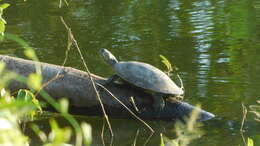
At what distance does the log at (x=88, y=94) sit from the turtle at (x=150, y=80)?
11 centimetres

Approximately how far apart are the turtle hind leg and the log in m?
0.05

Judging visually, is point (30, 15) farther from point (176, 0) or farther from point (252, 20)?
point (252, 20)

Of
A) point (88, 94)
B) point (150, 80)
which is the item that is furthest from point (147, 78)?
point (88, 94)

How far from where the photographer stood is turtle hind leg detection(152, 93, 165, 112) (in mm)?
6512

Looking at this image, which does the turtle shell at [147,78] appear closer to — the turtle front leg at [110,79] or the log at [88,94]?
the turtle front leg at [110,79]

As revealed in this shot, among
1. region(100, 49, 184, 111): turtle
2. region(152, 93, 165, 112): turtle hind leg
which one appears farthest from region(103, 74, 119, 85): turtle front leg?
region(152, 93, 165, 112): turtle hind leg

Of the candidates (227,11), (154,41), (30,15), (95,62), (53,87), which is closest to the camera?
(53,87)

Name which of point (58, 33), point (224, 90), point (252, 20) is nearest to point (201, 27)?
point (252, 20)

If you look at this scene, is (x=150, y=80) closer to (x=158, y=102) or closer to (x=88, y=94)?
(x=158, y=102)

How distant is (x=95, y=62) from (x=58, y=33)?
238 centimetres

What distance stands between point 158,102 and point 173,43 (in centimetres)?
329

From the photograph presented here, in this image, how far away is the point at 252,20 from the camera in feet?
35.7

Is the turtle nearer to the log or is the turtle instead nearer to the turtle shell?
the turtle shell

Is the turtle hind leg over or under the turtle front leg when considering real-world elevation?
under
